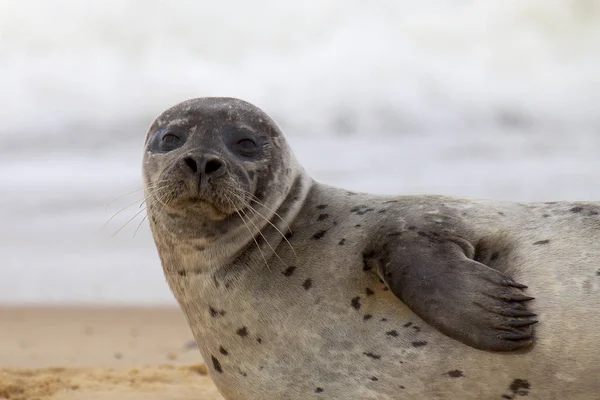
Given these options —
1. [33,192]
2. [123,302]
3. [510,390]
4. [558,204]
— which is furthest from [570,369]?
[33,192]

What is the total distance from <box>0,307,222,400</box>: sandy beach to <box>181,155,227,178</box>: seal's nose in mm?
1536

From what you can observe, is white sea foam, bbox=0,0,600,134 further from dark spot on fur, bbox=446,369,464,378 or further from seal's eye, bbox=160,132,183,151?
dark spot on fur, bbox=446,369,464,378

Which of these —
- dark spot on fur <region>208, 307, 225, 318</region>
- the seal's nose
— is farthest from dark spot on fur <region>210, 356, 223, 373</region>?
the seal's nose

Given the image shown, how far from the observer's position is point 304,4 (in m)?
16.5

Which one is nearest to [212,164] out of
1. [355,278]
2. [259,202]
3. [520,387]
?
[259,202]

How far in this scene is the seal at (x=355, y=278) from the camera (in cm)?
326

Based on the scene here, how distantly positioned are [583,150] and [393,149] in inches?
86.1

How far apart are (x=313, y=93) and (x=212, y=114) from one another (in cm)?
1071

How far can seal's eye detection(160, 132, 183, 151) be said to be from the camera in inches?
148

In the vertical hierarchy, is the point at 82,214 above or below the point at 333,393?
above

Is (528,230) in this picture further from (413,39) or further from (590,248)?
(413,39)

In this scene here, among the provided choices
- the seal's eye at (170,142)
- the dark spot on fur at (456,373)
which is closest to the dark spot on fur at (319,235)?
the seal's eye at (170,142)

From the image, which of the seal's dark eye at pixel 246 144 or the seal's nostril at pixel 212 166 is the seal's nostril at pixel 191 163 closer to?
the seal's nostril at pixel 212 166

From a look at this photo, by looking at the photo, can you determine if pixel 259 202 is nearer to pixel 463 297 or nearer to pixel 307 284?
pixel 307 284
